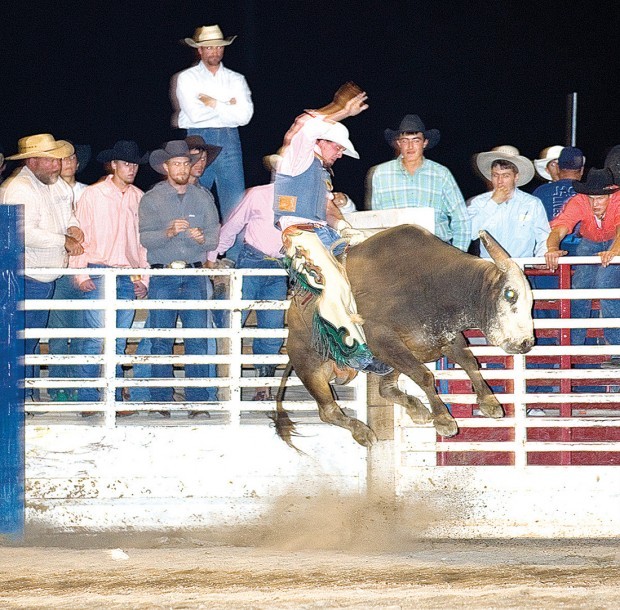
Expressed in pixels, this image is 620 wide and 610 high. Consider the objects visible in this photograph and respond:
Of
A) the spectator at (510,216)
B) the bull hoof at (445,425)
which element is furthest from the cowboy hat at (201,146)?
the bull hoof at (445,425)

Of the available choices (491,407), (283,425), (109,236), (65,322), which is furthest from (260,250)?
(491,407)

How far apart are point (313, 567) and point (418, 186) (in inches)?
111

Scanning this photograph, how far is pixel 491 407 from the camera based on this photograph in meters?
6.50

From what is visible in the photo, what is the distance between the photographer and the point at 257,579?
6.59 meters

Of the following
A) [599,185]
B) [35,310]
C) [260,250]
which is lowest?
[35,310]

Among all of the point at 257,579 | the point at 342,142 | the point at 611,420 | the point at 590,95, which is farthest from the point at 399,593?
the point at 590,95

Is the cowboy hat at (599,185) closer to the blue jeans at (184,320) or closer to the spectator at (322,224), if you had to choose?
the spectator at (322,224)

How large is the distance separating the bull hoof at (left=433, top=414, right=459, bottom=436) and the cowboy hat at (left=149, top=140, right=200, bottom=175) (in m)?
3.06

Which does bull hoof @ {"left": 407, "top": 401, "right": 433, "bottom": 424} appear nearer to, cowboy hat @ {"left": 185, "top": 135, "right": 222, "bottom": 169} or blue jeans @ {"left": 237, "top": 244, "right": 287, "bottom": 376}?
blue jeans @ {"left": 237, "top": 244, "right": 287, "bottom": 376}

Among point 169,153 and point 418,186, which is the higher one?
point 169,153

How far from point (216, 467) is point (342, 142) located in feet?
7.96

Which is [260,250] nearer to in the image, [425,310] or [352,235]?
[352,235]

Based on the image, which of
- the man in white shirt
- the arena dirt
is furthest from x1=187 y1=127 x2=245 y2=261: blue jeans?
the arena dirt

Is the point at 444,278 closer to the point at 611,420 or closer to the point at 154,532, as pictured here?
the point at 611,420
